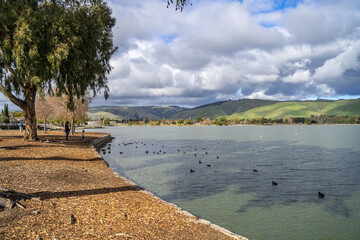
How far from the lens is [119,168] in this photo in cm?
2491

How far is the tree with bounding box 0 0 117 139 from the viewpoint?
65.2ft

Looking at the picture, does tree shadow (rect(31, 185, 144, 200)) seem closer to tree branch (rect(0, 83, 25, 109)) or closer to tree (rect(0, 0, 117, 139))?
tree (rect(0, 0, 117, 139))

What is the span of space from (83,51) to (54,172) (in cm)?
1266

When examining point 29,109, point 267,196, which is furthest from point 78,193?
point 29,109

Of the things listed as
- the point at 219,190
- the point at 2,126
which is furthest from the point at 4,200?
the point at 2,126

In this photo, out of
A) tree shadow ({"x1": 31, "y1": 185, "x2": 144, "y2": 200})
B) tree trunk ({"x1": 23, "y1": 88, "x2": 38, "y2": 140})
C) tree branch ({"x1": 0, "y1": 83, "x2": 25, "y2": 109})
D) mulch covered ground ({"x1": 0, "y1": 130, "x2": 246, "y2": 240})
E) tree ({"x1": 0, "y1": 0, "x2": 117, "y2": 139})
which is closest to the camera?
mulch covered ground ({"x1": 0, "y1": 130, "x2": 246, "y2": 240})

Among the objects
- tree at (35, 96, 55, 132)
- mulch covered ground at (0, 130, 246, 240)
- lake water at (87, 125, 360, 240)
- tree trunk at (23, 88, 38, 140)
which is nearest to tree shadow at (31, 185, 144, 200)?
mulch covered ground at (0, 130, 246, 240)

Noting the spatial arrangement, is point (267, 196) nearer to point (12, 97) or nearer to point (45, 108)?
point (12, 97)

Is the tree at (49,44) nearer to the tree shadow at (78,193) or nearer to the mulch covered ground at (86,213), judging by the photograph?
the mulch covered ground at (86,213)

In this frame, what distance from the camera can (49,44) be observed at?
2072 centimetres

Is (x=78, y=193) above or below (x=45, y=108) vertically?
below

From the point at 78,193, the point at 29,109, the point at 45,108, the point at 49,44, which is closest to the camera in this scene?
the point at 78,193

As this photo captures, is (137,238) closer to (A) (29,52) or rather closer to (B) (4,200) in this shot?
(B) (4,200)

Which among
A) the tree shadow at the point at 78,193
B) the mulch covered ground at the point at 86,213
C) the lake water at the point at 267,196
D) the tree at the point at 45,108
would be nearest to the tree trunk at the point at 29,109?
the lake water at the point at 267,196
